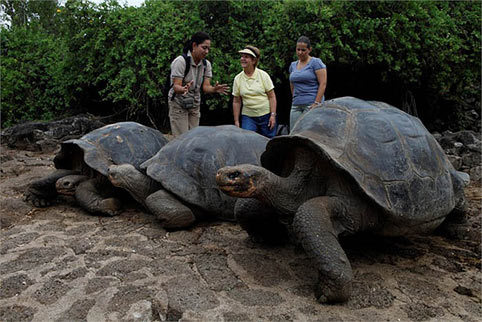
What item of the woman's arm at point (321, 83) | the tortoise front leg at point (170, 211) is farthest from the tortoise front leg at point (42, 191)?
the woman's arm at point (321, 83)

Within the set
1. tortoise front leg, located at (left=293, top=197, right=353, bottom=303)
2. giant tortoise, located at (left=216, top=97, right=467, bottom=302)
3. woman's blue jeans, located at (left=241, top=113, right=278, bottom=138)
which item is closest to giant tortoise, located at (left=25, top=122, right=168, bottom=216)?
woman's blue jeans, located at (left=241, top=113, right=278, bottom=138)

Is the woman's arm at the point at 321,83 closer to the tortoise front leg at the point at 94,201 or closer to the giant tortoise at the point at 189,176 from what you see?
the giant tortoise at the point at 189,176

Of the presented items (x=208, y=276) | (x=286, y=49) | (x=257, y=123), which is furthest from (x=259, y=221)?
(x=286, y=49)

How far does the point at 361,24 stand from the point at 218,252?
183 inches

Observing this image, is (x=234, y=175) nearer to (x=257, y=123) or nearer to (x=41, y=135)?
(x=257, y=123)

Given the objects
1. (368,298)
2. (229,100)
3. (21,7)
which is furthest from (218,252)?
(21,7)

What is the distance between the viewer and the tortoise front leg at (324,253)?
1916 mm

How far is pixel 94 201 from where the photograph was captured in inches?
140

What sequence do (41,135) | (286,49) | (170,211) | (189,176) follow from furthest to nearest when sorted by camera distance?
1. (41,135)
2. (286,49)
3. (189,176)
4. (170,211)

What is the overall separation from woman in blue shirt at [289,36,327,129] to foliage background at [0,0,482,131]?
1.91 m

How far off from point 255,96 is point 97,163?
5.96ft

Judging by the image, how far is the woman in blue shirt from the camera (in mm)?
3979

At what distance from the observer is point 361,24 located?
588cm

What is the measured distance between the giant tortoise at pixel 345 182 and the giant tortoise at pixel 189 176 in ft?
2.35
